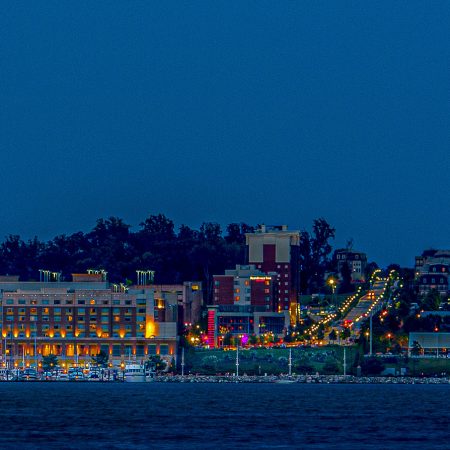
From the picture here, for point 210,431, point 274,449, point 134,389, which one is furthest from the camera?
point 134,389

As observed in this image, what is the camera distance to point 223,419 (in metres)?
121

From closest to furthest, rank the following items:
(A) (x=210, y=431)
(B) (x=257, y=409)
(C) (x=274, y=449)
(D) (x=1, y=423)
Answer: (C) (x=274, y=449), (A) (x=210, y=431), (D) (x=1, y=423), (B) (x=257, y=409)

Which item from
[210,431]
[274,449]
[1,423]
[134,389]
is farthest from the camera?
[134,389]

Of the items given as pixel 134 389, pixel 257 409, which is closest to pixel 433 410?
pixel 257 409

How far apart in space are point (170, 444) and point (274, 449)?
6.73 meters

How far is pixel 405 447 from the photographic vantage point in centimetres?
9762

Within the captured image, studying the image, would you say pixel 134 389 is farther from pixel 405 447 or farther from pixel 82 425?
pixel 405 447

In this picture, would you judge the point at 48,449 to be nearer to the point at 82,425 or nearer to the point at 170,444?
the point at 170,444

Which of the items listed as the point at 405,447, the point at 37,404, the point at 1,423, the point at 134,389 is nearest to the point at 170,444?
the point at 405,447

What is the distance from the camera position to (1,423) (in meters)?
116

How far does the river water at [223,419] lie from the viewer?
100 metres

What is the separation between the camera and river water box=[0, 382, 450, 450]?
100375 mm

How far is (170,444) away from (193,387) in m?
95.6

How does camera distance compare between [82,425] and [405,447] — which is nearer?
[405,447]
